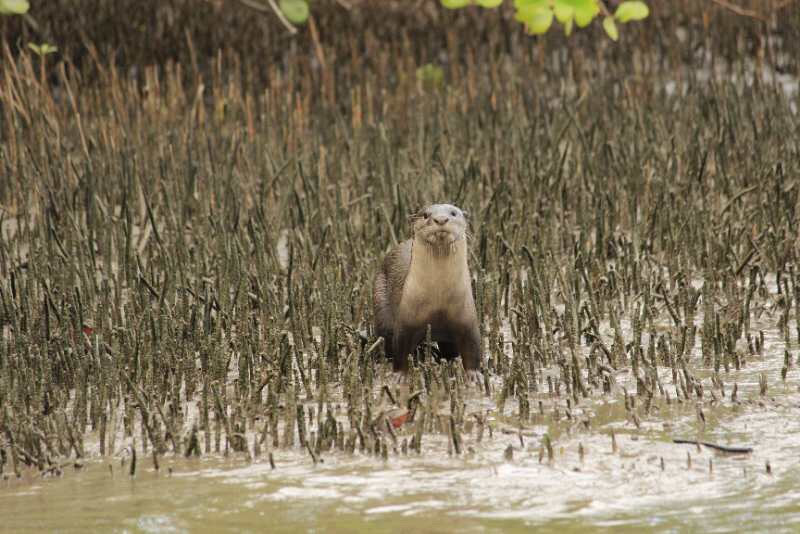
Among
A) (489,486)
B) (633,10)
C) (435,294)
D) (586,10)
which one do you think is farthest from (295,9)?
(489,486)

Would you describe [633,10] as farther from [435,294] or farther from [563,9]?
[435,294]

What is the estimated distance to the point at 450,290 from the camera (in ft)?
14.4

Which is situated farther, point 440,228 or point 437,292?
point 437,292

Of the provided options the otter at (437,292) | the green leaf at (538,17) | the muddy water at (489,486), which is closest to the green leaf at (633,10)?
the green leaf at (538,17)

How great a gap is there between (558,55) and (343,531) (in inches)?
353

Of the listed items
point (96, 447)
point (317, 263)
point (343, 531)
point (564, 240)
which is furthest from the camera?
point (564, 240)

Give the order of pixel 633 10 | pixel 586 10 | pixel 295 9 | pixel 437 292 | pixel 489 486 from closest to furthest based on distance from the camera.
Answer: pixel 489 486 → pixel 437 292 → pixel 586 10 → pixel 633 10 → pixel 295 9

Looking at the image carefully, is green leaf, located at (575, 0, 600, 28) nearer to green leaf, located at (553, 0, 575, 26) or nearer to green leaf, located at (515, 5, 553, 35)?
green leaf, located at (553, 0, 575, 26)

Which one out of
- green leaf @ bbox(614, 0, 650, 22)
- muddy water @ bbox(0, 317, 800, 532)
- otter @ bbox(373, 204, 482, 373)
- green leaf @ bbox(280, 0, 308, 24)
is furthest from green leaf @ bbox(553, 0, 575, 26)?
muddy water @ bbox(0, 317, 800, 532)

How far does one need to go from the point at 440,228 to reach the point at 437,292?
0.26 metres

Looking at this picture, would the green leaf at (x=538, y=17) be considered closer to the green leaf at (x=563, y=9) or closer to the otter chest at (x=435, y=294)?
the green leaf at (x=563, y=9)

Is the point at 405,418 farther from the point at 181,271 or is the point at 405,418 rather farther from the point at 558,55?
the point at 558,55

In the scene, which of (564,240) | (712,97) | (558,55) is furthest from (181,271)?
(558,55)

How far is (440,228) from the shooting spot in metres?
4.22
